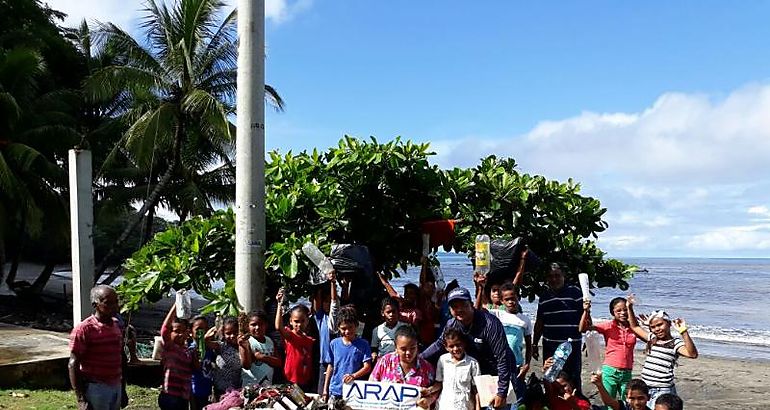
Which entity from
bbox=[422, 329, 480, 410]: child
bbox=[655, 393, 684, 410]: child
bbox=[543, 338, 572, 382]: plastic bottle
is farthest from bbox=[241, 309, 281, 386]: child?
bbox=[655, 393, 684, 410]: child

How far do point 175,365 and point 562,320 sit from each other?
3.56 m

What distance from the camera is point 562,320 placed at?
6.90m

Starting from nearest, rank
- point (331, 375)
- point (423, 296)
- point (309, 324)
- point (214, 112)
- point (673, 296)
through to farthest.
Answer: point (331, 375) < point (309, 324) < point (423, 296) < point (214, 112) < point (673, 296)

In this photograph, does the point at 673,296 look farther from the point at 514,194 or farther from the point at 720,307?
the point at 514,194

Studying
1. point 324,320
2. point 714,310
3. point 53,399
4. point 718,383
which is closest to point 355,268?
point 324,320

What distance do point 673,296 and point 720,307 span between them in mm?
7093

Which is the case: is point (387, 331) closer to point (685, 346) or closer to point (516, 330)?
point (516, 330)

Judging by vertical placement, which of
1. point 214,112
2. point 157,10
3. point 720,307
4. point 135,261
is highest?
point 157,10

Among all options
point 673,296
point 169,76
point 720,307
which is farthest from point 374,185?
point 673,296

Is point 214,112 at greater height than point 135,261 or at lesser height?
greater

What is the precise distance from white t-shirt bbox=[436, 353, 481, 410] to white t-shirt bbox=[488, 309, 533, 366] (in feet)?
3.65

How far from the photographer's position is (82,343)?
5.17 metres

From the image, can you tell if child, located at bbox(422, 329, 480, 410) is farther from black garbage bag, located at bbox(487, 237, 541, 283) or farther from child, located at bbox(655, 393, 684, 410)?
black garbage bag, located at bbox(487, 237, 541, 283)

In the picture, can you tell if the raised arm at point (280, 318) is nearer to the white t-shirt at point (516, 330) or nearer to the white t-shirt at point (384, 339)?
the white t-shirt at point (384, 339)
